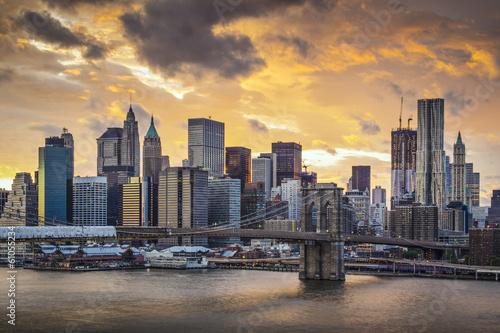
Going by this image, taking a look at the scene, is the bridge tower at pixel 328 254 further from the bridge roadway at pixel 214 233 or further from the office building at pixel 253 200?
the office building at pixel 253 200

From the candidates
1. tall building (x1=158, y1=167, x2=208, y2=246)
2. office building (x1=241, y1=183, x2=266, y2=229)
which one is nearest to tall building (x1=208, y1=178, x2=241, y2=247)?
office building (x1=241, y1=183, x2=266, y2=229)

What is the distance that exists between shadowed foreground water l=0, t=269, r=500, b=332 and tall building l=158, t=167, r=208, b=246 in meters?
69.1

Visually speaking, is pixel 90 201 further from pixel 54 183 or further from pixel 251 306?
pixel 251 306

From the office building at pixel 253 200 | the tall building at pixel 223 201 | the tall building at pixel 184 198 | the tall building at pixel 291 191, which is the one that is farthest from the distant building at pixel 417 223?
the tall building at pixel 184 198

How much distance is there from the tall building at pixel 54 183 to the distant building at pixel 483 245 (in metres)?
83.9

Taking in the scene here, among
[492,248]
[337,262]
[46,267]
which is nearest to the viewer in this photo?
[337,262]

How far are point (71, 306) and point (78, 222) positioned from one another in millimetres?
103818

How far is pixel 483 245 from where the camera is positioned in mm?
75688

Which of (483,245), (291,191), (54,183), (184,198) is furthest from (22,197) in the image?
(483,245)

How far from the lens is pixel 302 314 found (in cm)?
3422

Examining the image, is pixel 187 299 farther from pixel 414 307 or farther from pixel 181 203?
pixel 181 203

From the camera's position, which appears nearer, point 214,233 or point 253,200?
point 214,233

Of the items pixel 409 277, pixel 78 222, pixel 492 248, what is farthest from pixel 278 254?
pixel 78 222

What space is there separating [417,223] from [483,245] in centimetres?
5200
